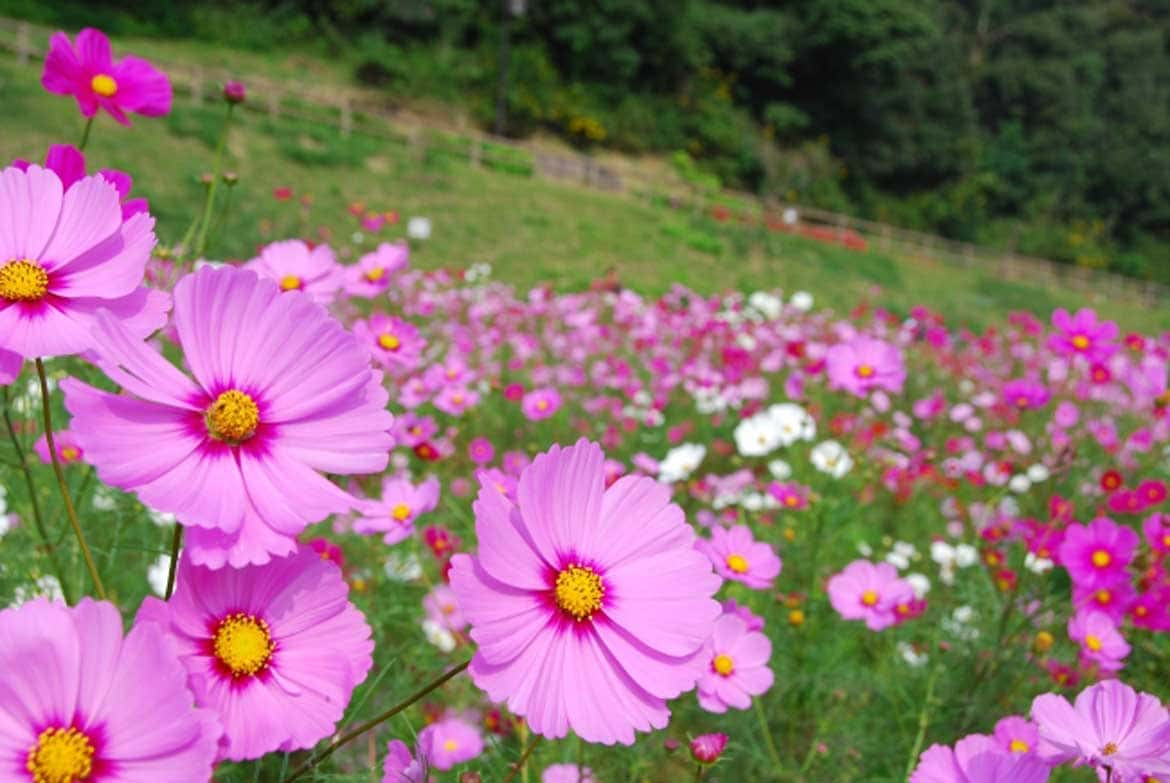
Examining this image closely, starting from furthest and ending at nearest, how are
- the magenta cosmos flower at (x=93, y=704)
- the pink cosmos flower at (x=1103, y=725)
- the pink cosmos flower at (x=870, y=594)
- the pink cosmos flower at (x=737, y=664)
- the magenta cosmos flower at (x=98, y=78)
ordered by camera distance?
the pink cosmos flower at (x=870, y=594) < the pink cosmos flower at (x=737, y=664) < the magenta cosmos flower at (x=98, y=78) < the pink cosmos flower at (x=1103, y=725) < the magenta cosmos flower at (x=93, y=704)

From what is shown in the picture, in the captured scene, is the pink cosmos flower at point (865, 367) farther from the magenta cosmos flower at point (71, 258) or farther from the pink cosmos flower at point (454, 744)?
the magenta cosmos flower at point (71, 258)

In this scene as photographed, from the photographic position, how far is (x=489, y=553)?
47 centimetres

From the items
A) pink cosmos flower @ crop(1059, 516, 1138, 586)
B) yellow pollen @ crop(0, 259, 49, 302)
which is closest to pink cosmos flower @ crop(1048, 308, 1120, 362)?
pink cosmos flower @ crop(1059, 516, 1138, 586)

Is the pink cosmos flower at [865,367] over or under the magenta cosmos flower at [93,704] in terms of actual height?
under

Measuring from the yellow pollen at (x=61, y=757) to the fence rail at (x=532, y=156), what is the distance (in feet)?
24.0

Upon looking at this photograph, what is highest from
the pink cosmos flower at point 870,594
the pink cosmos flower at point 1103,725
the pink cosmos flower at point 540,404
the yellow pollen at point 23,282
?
the yellow pollen at point 23,282

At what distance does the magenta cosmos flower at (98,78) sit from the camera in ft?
2.62

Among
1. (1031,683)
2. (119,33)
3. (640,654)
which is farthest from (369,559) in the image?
(119,33)

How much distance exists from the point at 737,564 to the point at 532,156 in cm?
1151

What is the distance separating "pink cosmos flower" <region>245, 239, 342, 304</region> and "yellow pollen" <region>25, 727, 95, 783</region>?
0.57 metres

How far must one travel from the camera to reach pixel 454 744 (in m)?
1.10

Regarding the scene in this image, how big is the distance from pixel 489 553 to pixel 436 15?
59.1ft

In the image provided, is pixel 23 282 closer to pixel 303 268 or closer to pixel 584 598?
pixel 584 598

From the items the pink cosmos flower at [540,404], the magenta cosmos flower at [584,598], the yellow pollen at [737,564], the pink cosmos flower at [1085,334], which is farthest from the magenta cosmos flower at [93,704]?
the pink cosmos flower at [540,404]
